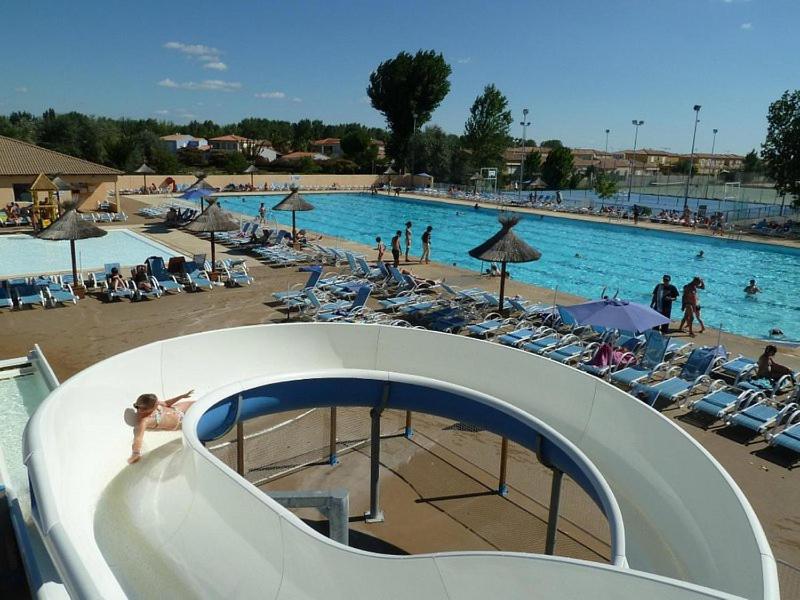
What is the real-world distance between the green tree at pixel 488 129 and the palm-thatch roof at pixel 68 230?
4346 centimetres

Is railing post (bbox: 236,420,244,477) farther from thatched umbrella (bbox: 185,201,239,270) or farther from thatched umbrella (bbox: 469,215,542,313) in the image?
thatched umbrella (bbox: 185,201,239,270)

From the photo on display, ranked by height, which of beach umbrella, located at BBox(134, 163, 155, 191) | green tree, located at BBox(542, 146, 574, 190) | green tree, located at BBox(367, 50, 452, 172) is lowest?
beach umbrella, located at BBox(134, 163, 155, 191)

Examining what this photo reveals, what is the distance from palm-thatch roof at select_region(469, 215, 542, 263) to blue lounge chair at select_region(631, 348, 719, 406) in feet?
11.1

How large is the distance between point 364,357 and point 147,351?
7.42ft

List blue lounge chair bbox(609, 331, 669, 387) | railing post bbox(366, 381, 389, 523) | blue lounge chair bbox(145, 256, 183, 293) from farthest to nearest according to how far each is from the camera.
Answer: blue lounge chair bbox(145, 256, 183, 293)
blue lounge chair bbox(609, 331, 669, 387)
railing post bbox(366, 381, 389, 523)

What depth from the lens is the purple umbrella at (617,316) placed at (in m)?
8.73

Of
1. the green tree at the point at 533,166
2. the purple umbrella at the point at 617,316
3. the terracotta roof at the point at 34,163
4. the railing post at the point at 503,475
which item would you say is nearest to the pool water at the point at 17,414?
the railing post at the point at 503,475

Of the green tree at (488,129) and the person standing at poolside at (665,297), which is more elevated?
the green tree at (488,129)

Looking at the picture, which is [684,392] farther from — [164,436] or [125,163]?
[125,163]

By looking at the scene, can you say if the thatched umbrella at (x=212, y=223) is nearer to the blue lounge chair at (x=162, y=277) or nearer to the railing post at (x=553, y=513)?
the blue lounge chair at (x=162, y=277)

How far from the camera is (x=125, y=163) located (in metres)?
47.3

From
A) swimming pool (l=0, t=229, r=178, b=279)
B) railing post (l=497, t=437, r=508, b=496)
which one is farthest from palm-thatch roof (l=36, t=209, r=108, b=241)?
railing post (l=497, t=437, r=508, b=496)

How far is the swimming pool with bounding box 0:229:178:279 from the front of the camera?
16.6 m

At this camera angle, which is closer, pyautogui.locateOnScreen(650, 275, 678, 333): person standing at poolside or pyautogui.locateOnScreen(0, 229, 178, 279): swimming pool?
pyautogui.locateOnScreen(650, 275, 678, 333): person standing at poolside
